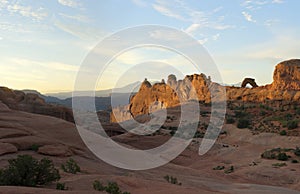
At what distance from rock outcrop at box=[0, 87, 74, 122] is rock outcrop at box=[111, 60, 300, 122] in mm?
33308

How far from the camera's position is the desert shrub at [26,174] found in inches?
254

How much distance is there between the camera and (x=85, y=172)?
407 inches

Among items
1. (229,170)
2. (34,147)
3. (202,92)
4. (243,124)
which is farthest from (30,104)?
(202,92)

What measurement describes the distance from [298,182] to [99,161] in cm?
938

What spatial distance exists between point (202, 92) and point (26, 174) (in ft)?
188

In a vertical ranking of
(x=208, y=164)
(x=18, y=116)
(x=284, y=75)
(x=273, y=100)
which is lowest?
(x=208, y=164)

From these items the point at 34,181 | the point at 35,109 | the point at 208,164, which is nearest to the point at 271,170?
the point at 208,164

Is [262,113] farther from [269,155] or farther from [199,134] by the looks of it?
[269,155]

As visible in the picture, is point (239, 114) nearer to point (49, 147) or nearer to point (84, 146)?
A: point (84, 146)

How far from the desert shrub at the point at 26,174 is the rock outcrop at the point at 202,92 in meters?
43.9

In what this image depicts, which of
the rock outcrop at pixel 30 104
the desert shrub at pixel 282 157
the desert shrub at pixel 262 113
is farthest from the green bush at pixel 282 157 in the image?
the desert shrub at pixel 262 113

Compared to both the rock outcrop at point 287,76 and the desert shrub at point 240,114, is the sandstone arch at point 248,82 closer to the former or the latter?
the rock outcrop at point 287,76

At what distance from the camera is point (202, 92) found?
62.3 meters

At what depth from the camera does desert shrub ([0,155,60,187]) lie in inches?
254
